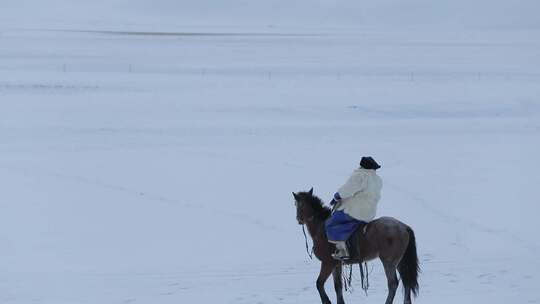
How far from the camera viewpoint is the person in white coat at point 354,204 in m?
7.48

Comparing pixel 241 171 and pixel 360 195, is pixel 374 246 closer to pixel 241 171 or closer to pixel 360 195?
pixel 360 195

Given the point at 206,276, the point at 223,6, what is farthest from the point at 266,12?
the point at 206,276

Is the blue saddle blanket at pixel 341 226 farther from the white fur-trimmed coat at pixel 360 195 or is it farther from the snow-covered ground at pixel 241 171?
the snow-covered ground at pixel 241 171

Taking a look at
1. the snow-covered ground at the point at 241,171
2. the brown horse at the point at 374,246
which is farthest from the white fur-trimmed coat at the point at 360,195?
the snow-covered ground at the point at 241,171

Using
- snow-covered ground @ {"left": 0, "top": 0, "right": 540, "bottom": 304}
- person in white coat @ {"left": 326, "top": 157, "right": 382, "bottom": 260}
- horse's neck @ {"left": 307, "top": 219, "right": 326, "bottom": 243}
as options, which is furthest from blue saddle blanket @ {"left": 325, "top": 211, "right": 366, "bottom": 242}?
snow-covered ground @ {"left": 0, "top": 0, "right": 540, "bottom": 304}

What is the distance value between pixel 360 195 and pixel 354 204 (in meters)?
0.09

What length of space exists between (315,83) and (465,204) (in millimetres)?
15658

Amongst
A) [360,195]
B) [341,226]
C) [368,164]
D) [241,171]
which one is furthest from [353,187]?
[241,171]

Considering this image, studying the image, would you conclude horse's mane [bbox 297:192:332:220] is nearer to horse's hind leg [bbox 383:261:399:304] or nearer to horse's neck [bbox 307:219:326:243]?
horse's neck [bbox 307:219:326:243]

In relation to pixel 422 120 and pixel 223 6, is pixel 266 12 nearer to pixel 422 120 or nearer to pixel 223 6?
pixel 223 6

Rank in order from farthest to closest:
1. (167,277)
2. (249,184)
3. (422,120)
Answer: (422,120) < (249,184) < (167,277)

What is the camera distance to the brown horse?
Answer: 293 inches

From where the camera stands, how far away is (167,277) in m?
9.10

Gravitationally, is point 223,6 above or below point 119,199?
above
